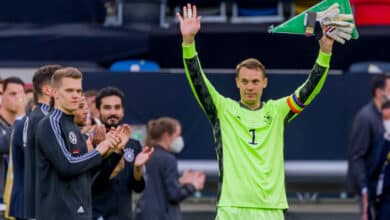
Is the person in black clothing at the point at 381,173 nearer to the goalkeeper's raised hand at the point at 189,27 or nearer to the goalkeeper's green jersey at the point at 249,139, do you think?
the goalkeeper's green jersey at the point at 249,139

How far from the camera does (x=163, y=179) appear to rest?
1259 cm

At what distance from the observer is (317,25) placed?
9250mm

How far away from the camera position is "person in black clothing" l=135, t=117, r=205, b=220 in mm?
12492

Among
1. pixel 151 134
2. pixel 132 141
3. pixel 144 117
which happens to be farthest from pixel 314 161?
pixel 132 141

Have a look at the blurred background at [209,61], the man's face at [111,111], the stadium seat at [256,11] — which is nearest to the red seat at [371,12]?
the blurred background at [209,61]

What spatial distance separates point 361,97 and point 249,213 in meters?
6.98

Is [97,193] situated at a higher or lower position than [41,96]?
lower

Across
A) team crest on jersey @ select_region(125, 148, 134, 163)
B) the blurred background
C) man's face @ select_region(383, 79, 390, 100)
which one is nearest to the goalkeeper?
team crest on jersey @ select_region(125, 148, 134, 163)

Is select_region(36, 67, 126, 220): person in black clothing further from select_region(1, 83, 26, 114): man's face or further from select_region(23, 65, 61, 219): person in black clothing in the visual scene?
select_region(1, 83, 26, 114): man's face

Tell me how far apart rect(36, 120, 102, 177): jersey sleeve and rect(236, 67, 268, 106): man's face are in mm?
1175

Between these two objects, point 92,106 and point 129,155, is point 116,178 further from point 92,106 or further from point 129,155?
point 92,106

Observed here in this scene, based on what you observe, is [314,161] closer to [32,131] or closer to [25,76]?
[25,76]

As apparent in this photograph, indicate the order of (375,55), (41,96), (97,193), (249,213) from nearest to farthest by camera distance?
(249,213) < (41,96) < (97,193) < (375,55)

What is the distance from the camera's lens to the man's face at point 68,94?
886 centimetres
